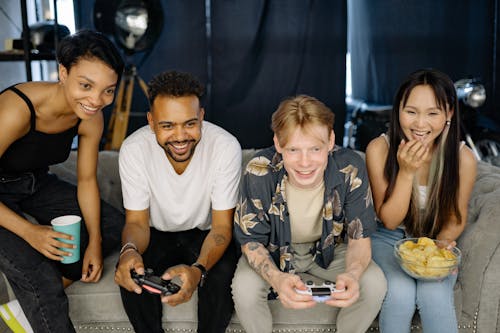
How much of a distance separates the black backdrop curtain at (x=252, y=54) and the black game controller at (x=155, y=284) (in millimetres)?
3363

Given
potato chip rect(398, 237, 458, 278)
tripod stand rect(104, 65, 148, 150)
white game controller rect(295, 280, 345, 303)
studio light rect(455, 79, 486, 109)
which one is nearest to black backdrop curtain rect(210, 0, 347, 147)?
tripod stand rect(104, 65, 148, 150)

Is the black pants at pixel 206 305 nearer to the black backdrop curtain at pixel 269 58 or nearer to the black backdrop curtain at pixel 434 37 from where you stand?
the black backdrop curtain at pixel 269 58

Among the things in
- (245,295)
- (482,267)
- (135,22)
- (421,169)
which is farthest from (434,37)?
(245,295)

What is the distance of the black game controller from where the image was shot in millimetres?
1726

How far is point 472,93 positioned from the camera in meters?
3.86

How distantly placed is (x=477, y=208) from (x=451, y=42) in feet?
10.7

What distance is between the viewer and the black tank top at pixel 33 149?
2018 millimetres

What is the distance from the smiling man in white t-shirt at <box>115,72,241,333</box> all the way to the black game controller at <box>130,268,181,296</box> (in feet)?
0.33

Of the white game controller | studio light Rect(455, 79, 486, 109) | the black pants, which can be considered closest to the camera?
the white game controller

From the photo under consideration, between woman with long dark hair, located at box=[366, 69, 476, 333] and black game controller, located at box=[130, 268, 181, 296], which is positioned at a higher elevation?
woman with long dark hair, located at box=[366, 69, 476, 333]

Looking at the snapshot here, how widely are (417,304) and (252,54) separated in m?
3.48

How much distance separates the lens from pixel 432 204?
6.99 ft

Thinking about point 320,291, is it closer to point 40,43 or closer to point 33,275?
point 33,275

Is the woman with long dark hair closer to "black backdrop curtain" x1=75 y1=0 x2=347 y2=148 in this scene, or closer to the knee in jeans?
the knee in jeans
